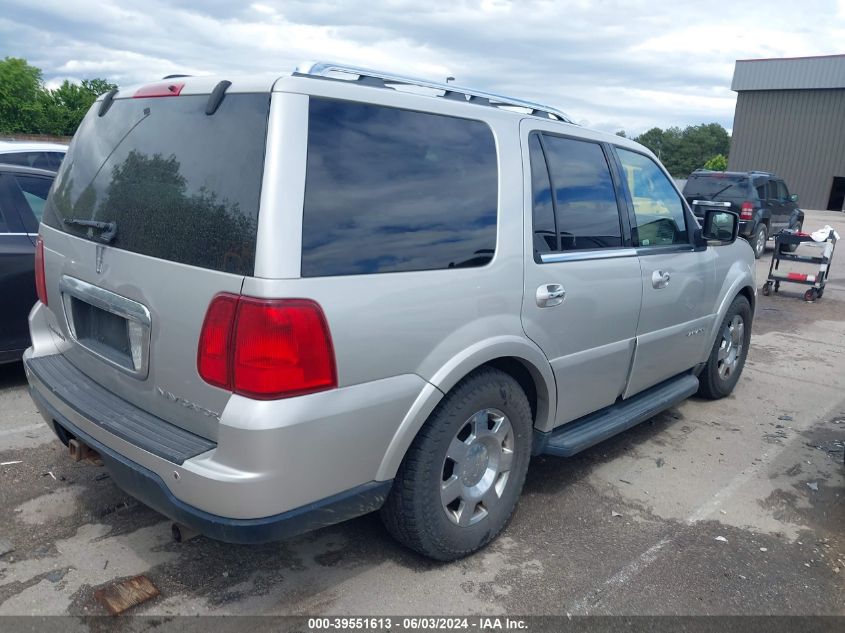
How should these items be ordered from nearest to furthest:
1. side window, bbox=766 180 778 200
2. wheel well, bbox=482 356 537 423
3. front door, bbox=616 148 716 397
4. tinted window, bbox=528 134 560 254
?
1. wheel well, bbox=482 356 537 423
2. tinted window, bbox=528 134 560 254
3. front door, bbox=616 148 716 397
4. side window, bbox=766 180 778 200

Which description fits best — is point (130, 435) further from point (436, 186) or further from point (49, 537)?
point (436, 186)

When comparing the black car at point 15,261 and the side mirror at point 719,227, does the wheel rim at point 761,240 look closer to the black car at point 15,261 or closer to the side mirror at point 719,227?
the side mirror at point 719,227

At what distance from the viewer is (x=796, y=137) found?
44000mm

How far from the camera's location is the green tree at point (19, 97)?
1935 inches

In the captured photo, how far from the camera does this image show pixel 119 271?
110 inches

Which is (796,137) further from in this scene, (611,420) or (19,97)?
(19,97)

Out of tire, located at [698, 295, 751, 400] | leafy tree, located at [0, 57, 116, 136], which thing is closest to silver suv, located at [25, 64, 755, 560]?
tire, located at [698, 295, 751, 400]

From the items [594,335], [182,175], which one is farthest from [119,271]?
[594,335]

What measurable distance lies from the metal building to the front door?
4442cm

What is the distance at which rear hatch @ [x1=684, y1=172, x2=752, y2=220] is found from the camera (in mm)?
15969

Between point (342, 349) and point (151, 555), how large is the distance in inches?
59.4

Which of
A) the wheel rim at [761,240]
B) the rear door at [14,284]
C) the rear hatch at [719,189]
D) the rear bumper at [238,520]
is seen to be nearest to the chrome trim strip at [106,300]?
the rear bumper at [238,520]

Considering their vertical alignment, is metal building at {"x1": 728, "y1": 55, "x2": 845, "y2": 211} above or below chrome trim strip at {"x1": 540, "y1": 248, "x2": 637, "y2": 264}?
above

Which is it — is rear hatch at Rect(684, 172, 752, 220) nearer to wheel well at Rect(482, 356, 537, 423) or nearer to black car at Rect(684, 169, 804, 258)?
black car at Rect(684, 169, 804, 258)
